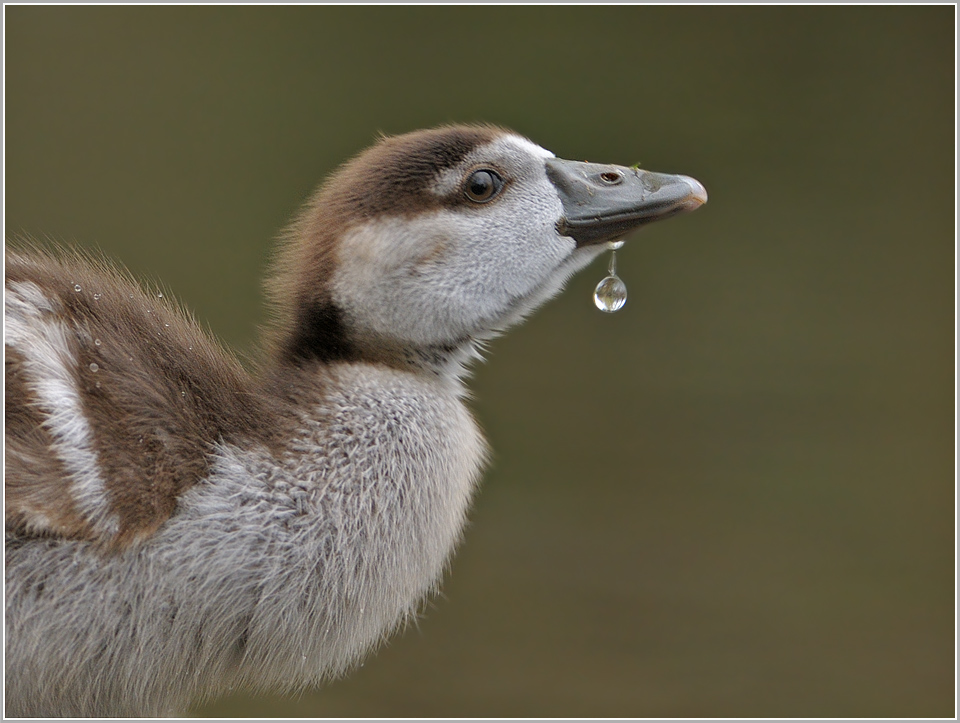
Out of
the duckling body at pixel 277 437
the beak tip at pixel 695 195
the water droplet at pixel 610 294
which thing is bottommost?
the duckling body at pixel 277 437

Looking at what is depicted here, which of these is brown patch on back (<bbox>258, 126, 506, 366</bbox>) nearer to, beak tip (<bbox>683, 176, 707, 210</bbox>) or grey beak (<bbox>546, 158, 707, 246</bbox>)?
grey beak (<bbox>546, 158, 707, 246</bbox>)

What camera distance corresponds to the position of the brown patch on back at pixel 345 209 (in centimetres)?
109

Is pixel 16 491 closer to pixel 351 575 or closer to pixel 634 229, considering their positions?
pixel 351 575

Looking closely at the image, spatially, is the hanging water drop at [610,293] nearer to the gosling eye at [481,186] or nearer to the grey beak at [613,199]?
the grey beak at [613,199]

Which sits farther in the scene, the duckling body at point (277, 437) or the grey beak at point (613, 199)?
the grey beak at point (613, 199)

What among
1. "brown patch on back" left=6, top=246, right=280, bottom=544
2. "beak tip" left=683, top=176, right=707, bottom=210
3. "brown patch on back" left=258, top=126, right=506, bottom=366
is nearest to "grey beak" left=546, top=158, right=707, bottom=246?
"beak tip" left=683, top=176, right=707, bottom=210

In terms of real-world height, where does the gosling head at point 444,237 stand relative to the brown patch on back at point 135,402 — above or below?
above

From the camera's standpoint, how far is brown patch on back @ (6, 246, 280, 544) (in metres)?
0.91

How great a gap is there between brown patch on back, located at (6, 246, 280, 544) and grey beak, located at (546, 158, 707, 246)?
390mm

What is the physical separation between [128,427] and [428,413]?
1.01ft

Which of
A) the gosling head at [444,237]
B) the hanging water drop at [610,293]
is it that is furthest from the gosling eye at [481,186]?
the hanging water drop at [610,293]

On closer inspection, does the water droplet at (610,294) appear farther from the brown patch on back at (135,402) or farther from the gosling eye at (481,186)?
the brown patch on back at (135,402)

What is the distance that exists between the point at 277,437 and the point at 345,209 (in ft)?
0.84

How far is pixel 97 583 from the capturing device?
0.92 m
